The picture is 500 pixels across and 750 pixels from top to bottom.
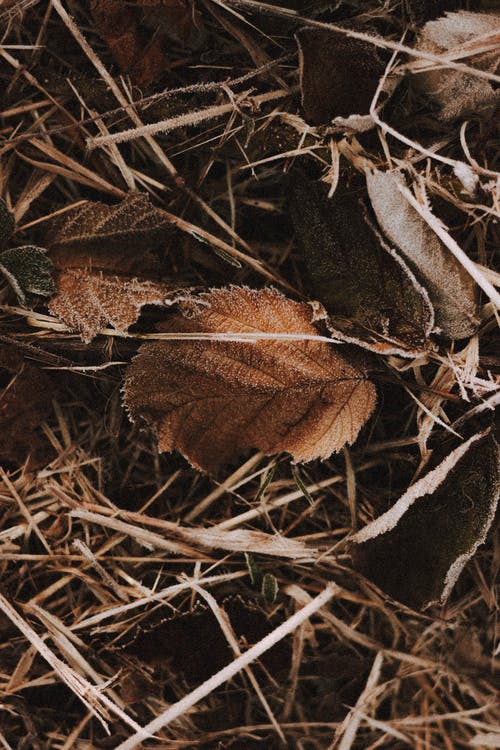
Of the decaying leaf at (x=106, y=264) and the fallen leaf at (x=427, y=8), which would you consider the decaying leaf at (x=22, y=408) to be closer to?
the decaying leaf at (x=106, y=264)

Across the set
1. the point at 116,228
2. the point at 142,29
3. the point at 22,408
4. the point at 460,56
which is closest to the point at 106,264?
the point at 116,228

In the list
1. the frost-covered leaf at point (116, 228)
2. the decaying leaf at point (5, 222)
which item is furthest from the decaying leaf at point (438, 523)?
the decaying leaf at point (5, 222)

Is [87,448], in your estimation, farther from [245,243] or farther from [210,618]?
[245,243]

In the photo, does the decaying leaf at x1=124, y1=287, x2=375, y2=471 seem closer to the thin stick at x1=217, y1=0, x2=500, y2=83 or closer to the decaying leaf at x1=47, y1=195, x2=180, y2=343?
the decaying leaf at x1=47, y1=195, x2=180, y2=343

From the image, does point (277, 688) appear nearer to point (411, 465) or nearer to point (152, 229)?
point (411, 465)

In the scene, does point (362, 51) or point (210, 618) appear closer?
point (362, 51)

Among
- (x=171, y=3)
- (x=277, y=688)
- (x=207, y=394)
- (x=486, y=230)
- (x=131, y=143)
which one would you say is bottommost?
(x=277, y=688)

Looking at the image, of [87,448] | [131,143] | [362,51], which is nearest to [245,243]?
[131,143]

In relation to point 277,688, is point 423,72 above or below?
above
